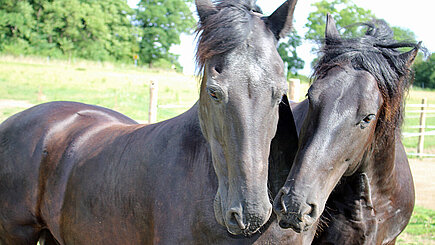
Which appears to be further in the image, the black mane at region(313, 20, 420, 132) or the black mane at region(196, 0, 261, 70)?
the black mane at region(313, 20, 420, 132)

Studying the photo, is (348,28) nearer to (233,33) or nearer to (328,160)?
(328,160)

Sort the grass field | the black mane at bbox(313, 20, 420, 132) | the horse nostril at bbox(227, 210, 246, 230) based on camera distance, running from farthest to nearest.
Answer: the grass field, the black mane at bbox(313, 20, 420, 132), the horse nostril at bbox(227, 210, 246, 230)

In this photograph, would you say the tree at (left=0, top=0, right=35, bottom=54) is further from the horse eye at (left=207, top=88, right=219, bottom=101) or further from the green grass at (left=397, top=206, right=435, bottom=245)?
the horse eye at (left=207, top=88, right=219, bottom=101)

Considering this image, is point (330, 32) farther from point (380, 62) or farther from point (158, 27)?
point (158, 27)

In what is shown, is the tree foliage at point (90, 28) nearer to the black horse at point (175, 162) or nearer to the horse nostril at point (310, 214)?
the black horse at point (175, 162)

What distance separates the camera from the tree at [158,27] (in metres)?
43.5

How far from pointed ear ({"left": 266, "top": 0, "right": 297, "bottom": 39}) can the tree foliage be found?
30088 mm

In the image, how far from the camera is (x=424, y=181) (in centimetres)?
859

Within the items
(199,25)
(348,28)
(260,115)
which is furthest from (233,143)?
(348,28)

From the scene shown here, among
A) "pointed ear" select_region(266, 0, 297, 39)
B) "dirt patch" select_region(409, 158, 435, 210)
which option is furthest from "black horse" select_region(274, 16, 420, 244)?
"dirt patch" select_region(409, 158, 435, 210)

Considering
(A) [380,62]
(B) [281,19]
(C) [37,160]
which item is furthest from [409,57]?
(C) [37,160]

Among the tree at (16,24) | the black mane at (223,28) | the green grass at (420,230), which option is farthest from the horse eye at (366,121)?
the tree at (16,24)

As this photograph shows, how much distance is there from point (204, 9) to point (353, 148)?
123 cm

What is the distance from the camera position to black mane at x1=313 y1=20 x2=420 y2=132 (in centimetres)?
257
